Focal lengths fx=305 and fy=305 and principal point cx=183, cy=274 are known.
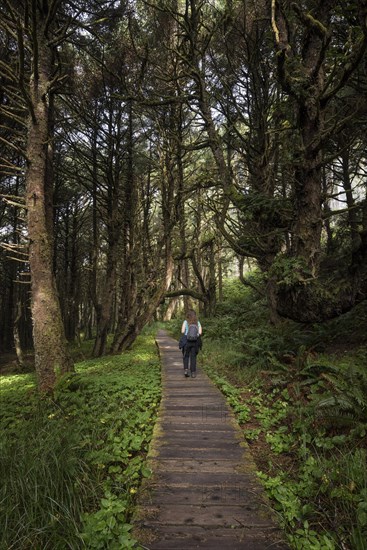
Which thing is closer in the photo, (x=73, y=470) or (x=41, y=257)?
(x=73, y=470)

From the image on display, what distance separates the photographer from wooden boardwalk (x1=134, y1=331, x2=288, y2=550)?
2617mm

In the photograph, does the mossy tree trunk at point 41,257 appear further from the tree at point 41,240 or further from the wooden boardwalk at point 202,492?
the wooden boardwalk at point 202,492

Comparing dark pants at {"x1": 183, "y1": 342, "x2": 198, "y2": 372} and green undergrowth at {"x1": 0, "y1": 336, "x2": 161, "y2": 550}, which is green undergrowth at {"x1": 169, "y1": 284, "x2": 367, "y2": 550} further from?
green undergrowth at {"x1": 0, "y1": 336, "x2": 161, "y2": 550}

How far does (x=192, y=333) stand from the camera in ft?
Result: 26.2

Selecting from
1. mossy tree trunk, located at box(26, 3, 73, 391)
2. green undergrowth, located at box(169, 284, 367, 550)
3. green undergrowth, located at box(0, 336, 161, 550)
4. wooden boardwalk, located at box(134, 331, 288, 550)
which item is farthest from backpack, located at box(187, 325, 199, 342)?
mossy tree trunk, located at box(26, 3, 73, 391)

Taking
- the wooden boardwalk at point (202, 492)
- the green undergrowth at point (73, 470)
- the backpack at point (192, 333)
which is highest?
the backpack at point (192, 333)

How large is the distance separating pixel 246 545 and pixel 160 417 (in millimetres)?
2848

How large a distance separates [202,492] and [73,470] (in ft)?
4.55

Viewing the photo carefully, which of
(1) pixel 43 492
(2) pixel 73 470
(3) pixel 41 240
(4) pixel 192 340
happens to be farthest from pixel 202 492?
(3) pixel 41 240

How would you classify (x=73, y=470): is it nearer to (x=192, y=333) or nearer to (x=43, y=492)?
(x=43, y=492)

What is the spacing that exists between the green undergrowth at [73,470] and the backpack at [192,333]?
2.22 metres

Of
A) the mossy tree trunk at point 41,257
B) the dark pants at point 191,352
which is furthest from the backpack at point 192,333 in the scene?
the mossy tree trunk at point 41,257

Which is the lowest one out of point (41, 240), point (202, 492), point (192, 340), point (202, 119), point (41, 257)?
point (202, 492)

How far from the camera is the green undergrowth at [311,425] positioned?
9.11 ft
